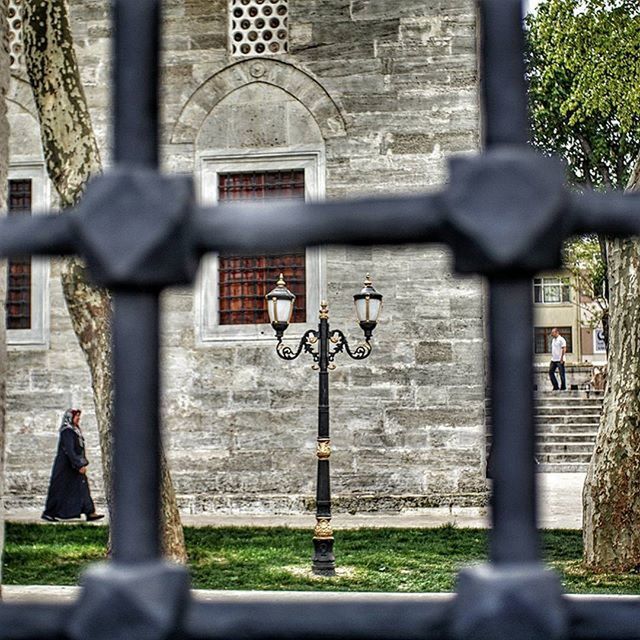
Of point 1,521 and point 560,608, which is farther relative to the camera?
point 1,521

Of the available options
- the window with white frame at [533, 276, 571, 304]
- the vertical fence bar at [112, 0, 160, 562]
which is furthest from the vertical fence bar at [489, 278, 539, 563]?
the window with white frame at [533, 276, 571, 304]

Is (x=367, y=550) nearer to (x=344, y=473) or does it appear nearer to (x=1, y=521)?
(x=344, y=473)

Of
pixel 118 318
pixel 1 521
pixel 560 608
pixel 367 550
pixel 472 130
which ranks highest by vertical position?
pixel 472 130

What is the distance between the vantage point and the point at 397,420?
1384 cm

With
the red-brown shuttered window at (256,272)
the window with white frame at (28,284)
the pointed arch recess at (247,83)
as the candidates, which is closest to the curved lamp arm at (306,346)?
the red-brown shuttered window at (256,272)

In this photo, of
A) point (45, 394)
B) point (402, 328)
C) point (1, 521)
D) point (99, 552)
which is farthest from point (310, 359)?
point (1, 521)

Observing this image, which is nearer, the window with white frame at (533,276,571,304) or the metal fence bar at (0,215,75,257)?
the metal fence bar at (0,215,75,257)

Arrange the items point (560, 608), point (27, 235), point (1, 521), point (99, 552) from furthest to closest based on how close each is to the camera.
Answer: point (99, 552) → point (1, 521) → point (27, 235) → point (560, 608)

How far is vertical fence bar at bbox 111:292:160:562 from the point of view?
2.38ft

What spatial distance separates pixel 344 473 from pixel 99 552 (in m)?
4.11

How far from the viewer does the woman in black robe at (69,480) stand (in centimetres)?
1356

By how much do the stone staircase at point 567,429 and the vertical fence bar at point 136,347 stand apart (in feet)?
63.9

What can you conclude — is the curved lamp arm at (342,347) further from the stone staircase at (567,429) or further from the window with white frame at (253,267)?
the stone staircase at (567,429)

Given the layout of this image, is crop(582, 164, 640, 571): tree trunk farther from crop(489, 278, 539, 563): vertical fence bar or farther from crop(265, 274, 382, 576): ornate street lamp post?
crop(489, 278, 539, 563): vertical fence bar
